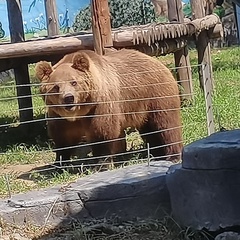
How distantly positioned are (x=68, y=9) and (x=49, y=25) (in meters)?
6.81

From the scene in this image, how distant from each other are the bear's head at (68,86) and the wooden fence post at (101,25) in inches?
35.9

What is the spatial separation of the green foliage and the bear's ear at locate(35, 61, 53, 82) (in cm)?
1288

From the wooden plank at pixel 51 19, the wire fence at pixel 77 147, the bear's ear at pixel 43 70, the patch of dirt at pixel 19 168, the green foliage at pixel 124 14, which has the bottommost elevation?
the patch of dirt at pixel 19 168

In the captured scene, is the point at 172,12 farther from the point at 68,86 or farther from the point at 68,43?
the point at 68,86

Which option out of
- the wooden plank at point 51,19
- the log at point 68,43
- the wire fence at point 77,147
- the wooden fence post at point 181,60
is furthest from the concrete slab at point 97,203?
the wooden plank at point 51,19

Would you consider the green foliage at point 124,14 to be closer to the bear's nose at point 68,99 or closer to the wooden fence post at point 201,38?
the wooden fence post at point 201,38

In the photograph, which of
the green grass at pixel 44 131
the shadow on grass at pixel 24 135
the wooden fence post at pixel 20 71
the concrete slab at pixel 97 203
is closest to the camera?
the concrete slab at pixel 97 203

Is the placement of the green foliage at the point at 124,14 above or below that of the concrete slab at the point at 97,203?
above

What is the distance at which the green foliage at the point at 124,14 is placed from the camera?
19516 mm

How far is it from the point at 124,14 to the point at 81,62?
13616 millimetres

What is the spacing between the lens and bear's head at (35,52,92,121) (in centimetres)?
639

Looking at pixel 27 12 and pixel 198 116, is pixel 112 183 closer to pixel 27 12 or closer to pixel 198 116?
pixel 198 116

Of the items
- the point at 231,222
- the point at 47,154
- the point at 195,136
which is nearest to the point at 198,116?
the point at 195,136

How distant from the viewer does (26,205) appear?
4.88m
